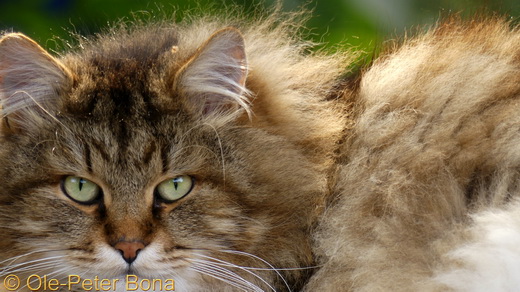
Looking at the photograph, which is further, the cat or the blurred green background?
the blurred green background

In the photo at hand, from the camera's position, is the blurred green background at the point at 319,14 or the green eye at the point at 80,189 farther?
the blurred green background at the point at 319,14

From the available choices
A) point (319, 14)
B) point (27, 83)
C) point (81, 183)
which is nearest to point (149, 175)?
point (81, 183)

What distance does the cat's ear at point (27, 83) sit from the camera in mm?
2123

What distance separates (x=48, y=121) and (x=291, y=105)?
2.37 feet

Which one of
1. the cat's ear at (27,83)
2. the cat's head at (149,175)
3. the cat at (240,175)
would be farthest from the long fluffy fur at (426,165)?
the cat's ear at (27,83)

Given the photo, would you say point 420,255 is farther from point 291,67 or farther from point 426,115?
point 291,67

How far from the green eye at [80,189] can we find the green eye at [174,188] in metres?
0.17

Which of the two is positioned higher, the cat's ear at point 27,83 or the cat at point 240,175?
the cat's ear at point 27,83

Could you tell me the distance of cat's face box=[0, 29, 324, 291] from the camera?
2.10 m

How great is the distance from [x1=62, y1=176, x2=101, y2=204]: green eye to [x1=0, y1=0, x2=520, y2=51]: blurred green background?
0.75m

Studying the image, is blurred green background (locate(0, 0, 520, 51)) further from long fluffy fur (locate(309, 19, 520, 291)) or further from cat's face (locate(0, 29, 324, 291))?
cat's face (locate(0, 29, 324, 291))

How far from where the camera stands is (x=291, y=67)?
8.26ft

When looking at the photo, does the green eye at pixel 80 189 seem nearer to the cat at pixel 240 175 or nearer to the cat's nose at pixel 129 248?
the cat at pixel 240 175

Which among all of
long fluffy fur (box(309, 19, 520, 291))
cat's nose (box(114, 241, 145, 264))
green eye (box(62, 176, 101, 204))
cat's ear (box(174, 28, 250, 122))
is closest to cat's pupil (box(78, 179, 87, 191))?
green eye (box(62, 176, 101, 204))
